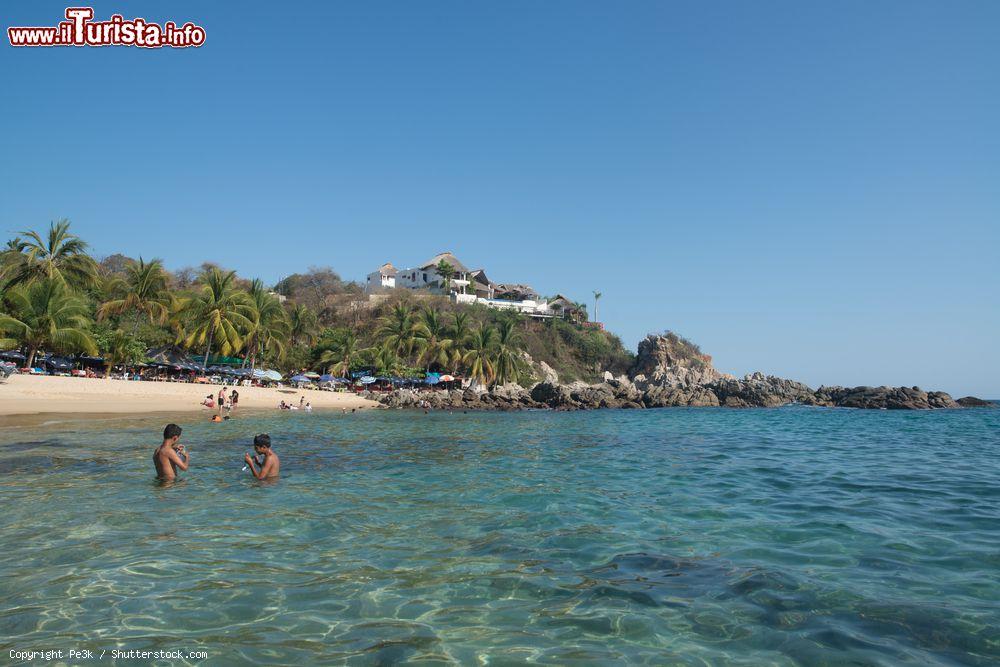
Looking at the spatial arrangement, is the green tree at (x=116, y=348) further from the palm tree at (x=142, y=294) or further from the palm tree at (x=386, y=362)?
the palm tree at (x=386, y=362)

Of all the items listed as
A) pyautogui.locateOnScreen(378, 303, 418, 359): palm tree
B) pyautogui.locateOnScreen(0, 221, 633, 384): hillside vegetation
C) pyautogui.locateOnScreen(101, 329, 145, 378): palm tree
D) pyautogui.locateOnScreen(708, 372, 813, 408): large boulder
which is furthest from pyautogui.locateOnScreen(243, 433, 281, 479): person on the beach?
pyautogui.locateOnScreen(708, 372, 813, 408): large boulder

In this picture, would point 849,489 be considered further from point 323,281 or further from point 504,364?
point 323,281

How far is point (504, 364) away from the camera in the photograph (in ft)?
202

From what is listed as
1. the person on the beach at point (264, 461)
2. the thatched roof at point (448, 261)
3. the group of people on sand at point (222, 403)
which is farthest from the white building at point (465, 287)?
the person on the beach at point (264, 461)

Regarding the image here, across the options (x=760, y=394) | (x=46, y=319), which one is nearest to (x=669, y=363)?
(x=760, y=394)

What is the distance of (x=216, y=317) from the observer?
150 ft

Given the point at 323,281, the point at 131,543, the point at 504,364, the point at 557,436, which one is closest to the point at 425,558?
the point at 131,543

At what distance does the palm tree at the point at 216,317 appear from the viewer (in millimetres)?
46344

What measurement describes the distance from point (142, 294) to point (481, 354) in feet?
102

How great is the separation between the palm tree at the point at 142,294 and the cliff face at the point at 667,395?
19228 millimetres

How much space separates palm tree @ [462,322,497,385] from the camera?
197ft

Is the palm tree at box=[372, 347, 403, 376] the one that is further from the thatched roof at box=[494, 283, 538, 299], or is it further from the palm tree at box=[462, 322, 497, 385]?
the thatched roof at box=[494, 283, 538, 299]

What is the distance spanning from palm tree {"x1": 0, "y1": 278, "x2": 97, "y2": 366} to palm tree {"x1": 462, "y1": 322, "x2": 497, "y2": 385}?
33107 millimetres

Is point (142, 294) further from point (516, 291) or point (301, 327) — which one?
point (516, 291)
